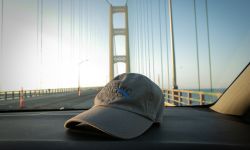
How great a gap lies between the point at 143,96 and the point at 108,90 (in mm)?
238

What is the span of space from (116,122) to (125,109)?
174mm

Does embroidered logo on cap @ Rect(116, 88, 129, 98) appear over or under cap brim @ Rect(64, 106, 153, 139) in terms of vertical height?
over

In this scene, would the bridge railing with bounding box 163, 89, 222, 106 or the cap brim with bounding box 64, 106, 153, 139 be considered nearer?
the cap brim with bounding box 64, 106, 153, 139

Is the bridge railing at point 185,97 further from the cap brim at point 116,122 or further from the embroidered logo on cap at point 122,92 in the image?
the cap brim at point 116,122

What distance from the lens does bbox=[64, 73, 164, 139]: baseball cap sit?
3.51 feet

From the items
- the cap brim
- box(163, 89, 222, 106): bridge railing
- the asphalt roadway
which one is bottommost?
the asphalt roadway

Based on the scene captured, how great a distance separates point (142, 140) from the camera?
41.3 inches

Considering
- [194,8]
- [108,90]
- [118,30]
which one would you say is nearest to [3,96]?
[118,30]

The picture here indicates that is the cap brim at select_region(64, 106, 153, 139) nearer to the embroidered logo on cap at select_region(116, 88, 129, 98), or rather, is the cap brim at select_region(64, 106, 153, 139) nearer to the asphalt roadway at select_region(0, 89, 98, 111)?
the embroidered logo on cap at select_region(116, 88, 129, 98)

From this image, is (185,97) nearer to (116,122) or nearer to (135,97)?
(135,97)

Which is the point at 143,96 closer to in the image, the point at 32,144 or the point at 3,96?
the point at 32,144

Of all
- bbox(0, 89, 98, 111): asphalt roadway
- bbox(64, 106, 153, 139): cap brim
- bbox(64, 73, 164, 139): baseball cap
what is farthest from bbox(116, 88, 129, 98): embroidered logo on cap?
bbox(0, 89, 98, 111): asphalt roadway

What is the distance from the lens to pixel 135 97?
1312 millimetres

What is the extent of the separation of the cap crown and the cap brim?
1.9 inches
